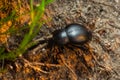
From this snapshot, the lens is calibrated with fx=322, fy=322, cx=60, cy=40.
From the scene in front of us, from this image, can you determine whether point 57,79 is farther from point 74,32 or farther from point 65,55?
point 74,32

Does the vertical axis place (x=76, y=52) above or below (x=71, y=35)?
below

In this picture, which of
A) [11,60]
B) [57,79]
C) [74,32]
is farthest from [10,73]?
[74,32]

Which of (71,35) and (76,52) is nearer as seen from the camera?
(71,35)
